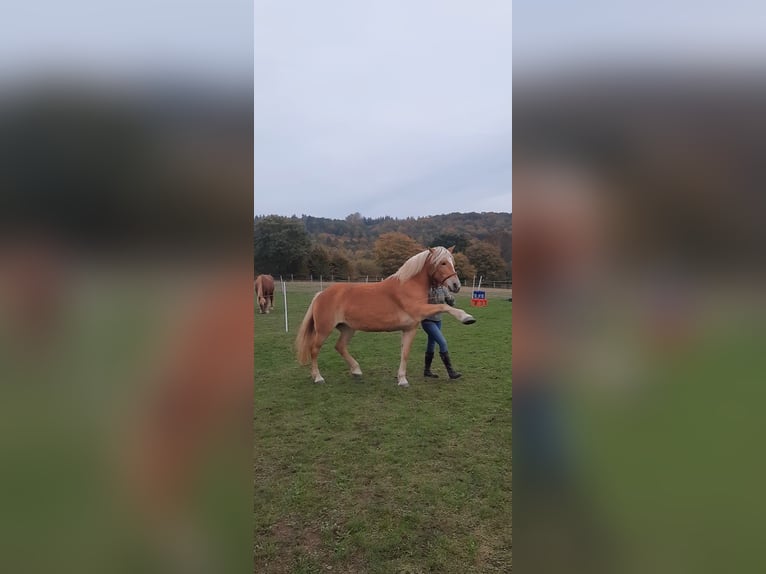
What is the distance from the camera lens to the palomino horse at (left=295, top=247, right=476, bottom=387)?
4.40 meters

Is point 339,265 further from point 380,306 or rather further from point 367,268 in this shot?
point 380,306

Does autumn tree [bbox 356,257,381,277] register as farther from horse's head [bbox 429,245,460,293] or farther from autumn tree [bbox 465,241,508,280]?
autumn tree [bbox 465,241,508,280]

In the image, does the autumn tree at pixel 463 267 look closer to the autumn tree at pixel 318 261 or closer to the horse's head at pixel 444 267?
the horse's head at pixel 444 267

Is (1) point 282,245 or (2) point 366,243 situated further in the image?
(2) point 366,243

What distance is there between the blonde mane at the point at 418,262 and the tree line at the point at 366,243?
12 centimetres

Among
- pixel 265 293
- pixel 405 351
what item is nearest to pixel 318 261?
pixel 405 351

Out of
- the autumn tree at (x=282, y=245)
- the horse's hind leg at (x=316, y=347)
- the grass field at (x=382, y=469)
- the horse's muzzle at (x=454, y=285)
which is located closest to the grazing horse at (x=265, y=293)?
the grass field at (x=382, y=469)

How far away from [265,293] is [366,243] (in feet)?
14.1

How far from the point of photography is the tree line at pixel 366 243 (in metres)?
2.94

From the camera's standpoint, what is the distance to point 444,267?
13.8ft
